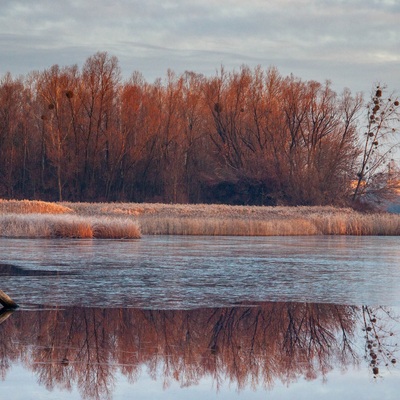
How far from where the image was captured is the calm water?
20.0 ft

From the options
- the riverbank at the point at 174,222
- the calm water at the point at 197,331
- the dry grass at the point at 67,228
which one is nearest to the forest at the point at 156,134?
the riverbank at the point at 174,222

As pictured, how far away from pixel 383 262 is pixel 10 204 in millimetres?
23194

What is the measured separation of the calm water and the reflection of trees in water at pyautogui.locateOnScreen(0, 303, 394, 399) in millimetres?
13

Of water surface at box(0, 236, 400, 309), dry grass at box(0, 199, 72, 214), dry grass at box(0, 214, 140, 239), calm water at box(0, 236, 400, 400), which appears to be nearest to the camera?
calm water at box(0, 236, 400, 400)

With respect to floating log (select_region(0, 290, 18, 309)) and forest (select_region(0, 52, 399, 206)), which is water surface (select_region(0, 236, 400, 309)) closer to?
floating log (select_region(0, 290, 18, 309))

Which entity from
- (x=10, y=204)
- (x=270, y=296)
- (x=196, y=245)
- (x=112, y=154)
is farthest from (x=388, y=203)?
(x=270, y=296)

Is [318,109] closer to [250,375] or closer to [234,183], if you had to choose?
[234,183]

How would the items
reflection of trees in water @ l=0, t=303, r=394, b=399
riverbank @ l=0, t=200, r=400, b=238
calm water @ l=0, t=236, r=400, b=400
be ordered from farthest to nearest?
riverbank @ l=0, t=200, r=400, b=238, reflection of trees in water @ l=0, t=303, r=394, b=399, calm water @ l=0, t=236, r=400, b=400

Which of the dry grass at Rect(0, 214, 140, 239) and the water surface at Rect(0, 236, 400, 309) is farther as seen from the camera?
the dry grass at Rect(0, 214, 140, 239)

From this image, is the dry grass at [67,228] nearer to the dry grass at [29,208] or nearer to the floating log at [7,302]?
the dry grass at [29,208]

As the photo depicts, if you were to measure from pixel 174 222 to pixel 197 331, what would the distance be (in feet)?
77.1

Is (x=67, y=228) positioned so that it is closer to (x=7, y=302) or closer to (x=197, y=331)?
(x=7, y=302)

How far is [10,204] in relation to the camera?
3716 centimetres

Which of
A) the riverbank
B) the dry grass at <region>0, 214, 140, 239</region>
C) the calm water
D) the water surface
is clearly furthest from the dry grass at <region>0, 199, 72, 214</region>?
the calm water
